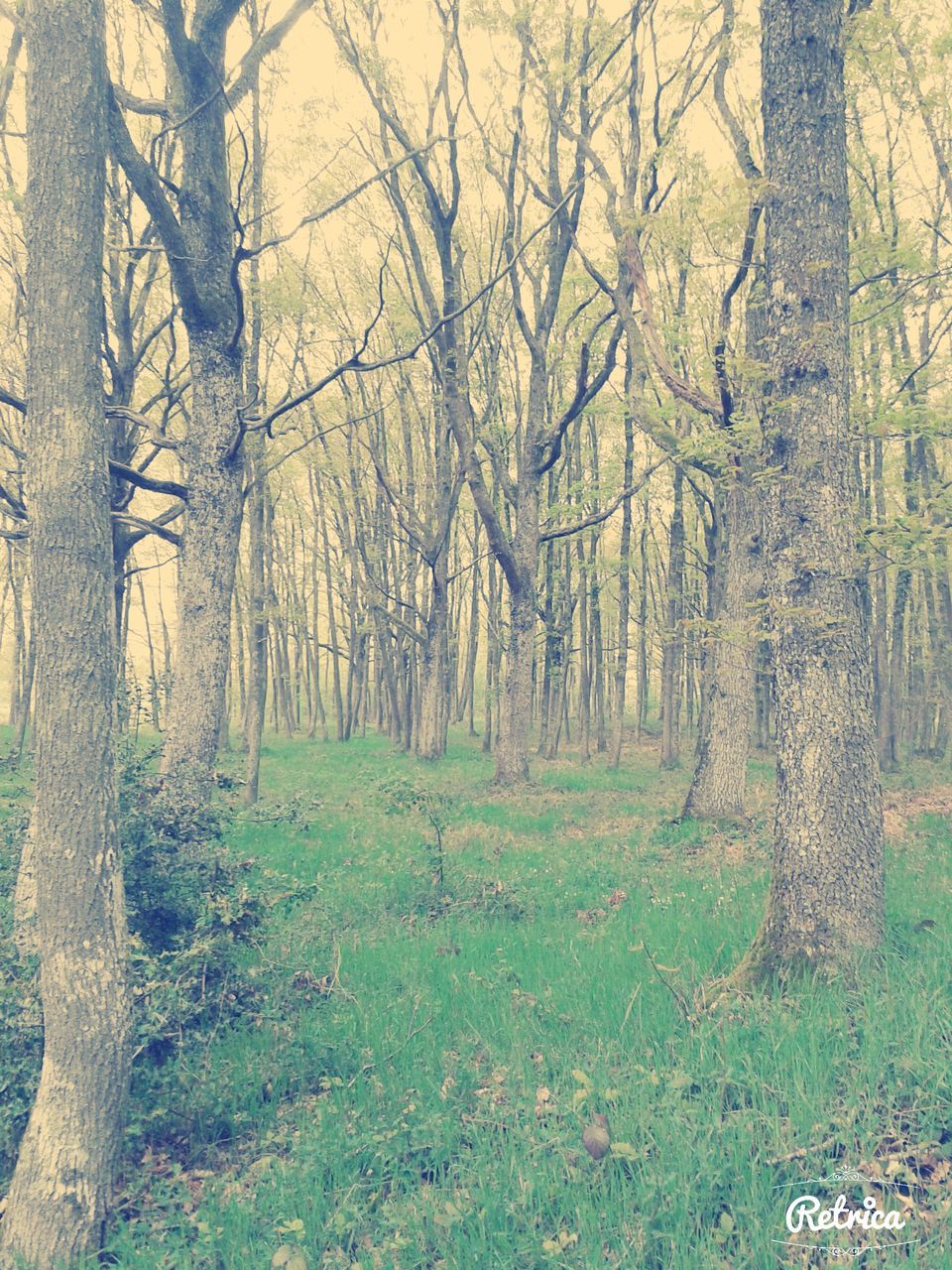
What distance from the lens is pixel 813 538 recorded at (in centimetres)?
463

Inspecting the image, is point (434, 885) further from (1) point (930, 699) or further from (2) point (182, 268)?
(1) point (930, 699)

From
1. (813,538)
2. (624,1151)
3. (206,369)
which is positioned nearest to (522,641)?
(206,369)

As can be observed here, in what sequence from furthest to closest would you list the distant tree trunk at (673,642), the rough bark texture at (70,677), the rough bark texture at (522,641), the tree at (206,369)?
the distant tree trunk at (673,642)
the rough bark texture at (522,641)
the tree at (206,369)
the rough bark texture at (70,677)

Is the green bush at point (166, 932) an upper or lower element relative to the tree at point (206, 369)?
lower

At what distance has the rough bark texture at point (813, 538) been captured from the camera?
4527mm

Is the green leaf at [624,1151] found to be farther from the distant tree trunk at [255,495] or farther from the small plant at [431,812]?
the distant tree trunk at [255,495]

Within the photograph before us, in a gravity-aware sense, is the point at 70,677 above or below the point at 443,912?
above

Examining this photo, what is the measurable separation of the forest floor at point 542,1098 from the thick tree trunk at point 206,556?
1.02m

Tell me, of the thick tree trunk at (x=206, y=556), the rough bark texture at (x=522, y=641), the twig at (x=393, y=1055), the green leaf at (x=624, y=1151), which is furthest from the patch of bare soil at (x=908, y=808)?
the thick tree trunk at (x=206, y=556)

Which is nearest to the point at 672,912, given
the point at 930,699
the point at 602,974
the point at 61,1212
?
the point at 602,974

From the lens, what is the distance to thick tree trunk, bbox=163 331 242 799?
6.66 m

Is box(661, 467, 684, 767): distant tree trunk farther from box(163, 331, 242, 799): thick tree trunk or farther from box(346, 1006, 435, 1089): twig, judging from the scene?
box(346, 1006, 435, 1089): twig

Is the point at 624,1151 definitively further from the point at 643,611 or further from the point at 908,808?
the point at 643,611

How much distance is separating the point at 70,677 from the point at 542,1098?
3192mm
